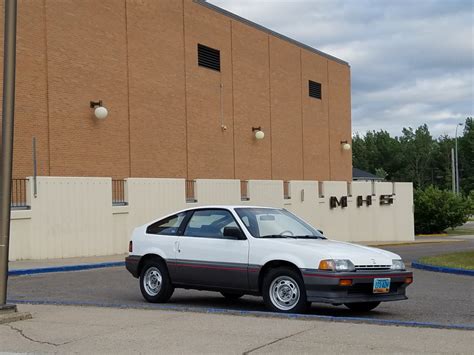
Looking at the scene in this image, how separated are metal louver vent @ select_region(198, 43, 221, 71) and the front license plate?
83.9 ft

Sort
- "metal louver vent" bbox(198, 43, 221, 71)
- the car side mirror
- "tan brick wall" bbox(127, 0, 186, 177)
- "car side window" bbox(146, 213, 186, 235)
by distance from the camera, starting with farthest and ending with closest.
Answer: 1. "metal louver vent" bbox(198, 43, 221, 71)
2. "tan brick wall" bbox(127, 0, 186, 177)
3. "car side window" bbox(146, 213, 186, 235)
4. the car side mirror

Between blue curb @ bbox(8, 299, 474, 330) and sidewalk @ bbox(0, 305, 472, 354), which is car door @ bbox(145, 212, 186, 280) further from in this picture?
sidewalk @ bbox(0, 305, 472, 354)

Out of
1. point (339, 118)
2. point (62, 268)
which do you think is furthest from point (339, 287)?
point (339, 118)

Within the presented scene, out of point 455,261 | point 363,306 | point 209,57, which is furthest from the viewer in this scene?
point 209,57

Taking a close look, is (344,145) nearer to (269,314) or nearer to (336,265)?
(336,265)

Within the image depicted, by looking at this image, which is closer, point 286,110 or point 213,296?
point 213,296

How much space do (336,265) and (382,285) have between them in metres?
0.78

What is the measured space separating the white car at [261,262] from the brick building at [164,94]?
14.2 meters

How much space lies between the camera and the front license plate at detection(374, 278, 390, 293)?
Answer: 35.3 ft

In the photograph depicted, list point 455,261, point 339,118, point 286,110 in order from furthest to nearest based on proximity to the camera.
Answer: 1. point 339,118
2. point 286,110
3. point 455,261

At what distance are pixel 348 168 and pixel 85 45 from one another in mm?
24808

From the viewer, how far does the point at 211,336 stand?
9266mm

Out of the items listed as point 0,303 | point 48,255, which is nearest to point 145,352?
point 0,303

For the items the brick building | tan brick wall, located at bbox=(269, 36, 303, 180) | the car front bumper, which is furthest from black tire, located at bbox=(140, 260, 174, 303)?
tan brick wall, located at bbox=(269, 36, 303, 180)
